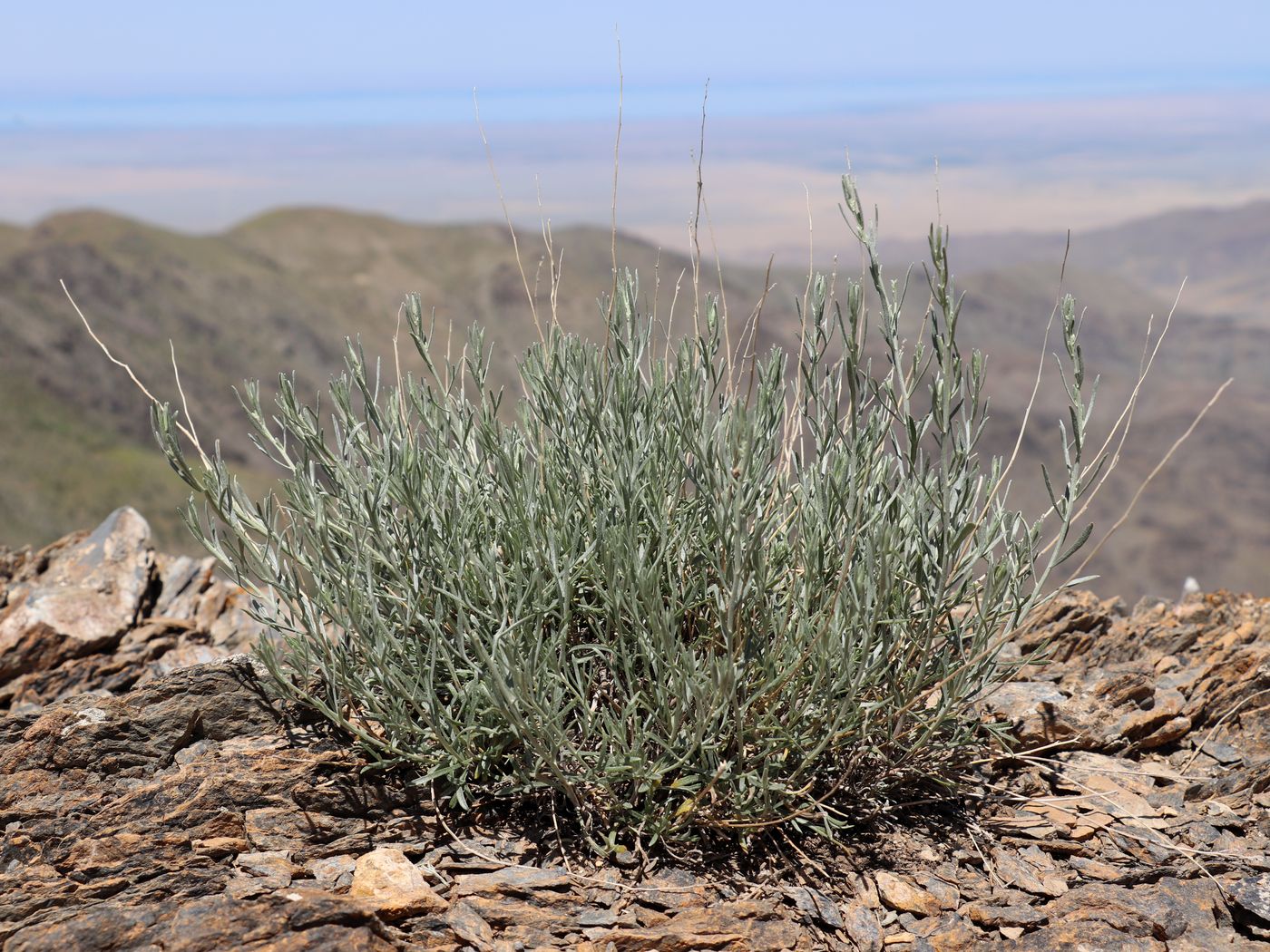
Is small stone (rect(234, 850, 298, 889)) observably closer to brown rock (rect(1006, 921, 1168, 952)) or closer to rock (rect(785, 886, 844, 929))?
rock (rect(785, 886, 844, 929))

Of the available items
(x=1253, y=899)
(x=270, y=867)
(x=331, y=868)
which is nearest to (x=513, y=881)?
(x=331, y=868)

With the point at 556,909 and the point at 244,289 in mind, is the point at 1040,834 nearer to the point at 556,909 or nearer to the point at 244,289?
the point at 556,909

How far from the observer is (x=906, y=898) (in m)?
3.13

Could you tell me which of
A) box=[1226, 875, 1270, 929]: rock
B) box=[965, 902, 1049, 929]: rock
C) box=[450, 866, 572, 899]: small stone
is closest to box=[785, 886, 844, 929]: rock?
box=[965, 902, 1049, 929]: rock

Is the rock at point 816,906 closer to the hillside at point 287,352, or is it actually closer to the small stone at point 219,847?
the small stone at point 219,847

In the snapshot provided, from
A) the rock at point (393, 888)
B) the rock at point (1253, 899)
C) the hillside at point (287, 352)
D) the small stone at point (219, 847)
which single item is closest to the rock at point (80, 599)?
the small stone at point (219, 847)

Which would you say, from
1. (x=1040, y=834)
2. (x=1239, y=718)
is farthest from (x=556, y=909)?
(x=1239, y=718)

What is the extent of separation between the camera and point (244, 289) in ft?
329

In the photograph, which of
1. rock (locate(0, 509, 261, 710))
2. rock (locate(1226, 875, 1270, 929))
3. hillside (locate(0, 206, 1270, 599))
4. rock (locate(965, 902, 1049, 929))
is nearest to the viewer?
rock (locate(965, 902, 1049, 929))

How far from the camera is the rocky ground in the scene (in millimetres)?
2857

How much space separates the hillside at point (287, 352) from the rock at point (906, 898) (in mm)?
41830

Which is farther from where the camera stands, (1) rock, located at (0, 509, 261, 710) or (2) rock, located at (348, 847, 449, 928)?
(1) rock, located at (0, 509, 261, 710)

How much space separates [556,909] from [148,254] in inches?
4245

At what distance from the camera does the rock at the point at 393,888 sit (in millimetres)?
2865
